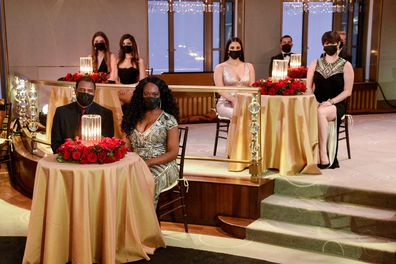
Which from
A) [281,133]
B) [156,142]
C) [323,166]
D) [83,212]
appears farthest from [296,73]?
[83,212]

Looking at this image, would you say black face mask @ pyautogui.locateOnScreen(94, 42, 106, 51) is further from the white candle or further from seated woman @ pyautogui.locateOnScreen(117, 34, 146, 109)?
the white candle

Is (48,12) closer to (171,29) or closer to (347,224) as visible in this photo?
(171,29)

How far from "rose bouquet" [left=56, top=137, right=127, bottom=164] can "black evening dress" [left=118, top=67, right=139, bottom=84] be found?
3.01 m

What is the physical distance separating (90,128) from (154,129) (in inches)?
26.0

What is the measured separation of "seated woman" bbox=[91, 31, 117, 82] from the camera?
6.96 meters

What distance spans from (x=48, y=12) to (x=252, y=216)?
5920mm

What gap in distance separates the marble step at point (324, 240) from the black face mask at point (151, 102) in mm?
1407

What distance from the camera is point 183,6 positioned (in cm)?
1049

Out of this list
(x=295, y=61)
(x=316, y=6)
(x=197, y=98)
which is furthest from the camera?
(x=316, y=6)

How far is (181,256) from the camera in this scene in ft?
14.2

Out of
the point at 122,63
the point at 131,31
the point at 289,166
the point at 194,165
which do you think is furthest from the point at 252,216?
the point at 131,31

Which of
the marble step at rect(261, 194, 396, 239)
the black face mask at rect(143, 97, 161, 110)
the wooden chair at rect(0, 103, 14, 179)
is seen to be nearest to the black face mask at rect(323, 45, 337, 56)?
the marble step at rect(261, 194, 396, 239)

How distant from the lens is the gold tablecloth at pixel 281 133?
536 cm

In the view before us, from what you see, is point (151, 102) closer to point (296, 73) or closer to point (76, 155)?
point (76, 155)
